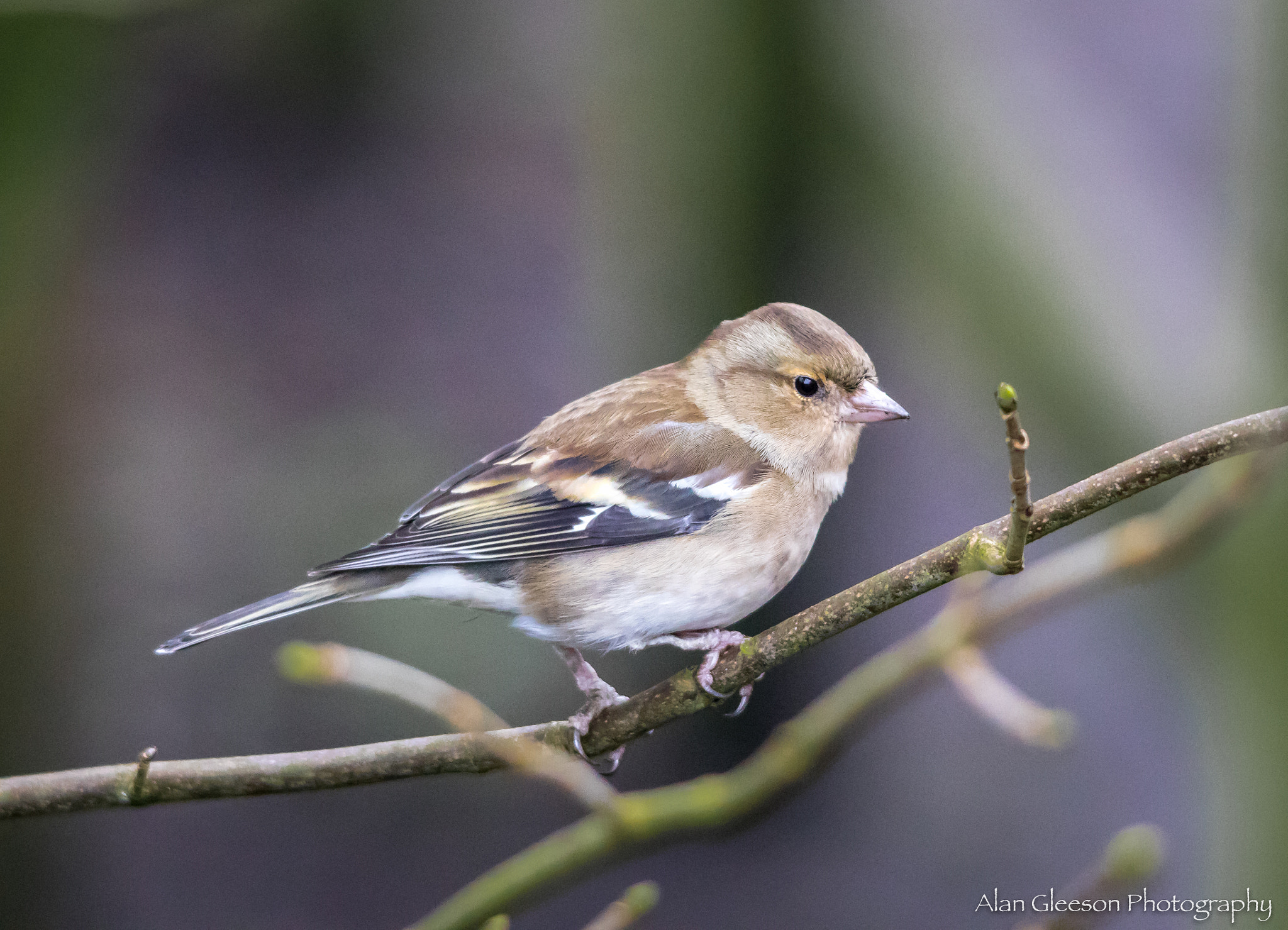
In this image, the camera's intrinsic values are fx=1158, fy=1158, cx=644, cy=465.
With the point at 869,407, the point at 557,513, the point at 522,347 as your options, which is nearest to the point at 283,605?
the point at 557,513

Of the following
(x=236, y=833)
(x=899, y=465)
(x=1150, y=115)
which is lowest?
(x=236, y=833)

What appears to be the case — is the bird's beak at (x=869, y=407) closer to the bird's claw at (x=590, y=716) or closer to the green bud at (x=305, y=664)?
the bird's claw at (x=590, y=716)

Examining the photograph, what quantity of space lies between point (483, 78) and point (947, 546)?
8.57 feet

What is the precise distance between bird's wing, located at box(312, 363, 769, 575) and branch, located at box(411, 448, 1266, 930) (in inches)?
31.9

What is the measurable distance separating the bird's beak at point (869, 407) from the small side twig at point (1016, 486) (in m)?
0.57

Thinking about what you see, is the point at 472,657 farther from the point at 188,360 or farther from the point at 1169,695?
the point at 1169,695

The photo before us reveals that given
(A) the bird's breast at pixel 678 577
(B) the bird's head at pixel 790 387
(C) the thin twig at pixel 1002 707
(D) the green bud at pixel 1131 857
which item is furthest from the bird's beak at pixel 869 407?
(D) the green bud at pixel 1131 857

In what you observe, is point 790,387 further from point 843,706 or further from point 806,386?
point 843,706

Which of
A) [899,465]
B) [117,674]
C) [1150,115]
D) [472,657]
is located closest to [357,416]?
[472,657]

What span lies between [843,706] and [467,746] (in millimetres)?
647

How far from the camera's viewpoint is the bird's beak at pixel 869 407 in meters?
1.70

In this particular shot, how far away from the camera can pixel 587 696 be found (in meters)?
1.88

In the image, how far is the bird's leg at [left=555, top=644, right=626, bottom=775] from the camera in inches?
68.7

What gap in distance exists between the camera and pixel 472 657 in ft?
9.57
